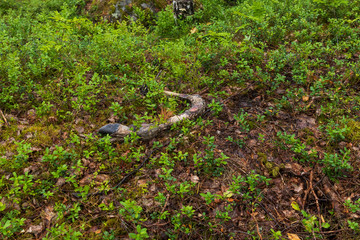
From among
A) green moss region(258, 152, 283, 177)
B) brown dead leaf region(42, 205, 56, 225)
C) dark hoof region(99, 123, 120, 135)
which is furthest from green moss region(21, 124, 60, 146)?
green moss region(258, 152, 283, 177)

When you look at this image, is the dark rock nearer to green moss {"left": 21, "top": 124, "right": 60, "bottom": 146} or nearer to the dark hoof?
the dark hoof

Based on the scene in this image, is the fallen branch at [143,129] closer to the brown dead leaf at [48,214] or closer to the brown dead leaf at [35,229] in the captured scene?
the brown dead leaf at [48,214]

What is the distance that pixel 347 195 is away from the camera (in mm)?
3223

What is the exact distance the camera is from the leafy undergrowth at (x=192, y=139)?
3014 mm

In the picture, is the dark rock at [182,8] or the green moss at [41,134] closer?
the green moss at [41,134]

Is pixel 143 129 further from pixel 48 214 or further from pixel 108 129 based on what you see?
pixel 48 214

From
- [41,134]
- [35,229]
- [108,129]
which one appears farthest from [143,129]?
[35,229]

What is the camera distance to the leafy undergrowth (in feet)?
9.89

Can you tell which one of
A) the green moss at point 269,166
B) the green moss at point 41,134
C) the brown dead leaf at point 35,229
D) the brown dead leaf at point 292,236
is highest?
the green moss at point 41,134

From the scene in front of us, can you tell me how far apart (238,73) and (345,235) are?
355 centimetres

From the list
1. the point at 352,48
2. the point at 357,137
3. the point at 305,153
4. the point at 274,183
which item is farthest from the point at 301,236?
the point at 352,48

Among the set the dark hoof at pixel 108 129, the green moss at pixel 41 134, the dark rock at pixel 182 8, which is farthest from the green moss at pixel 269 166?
the dark rock at pixel 182 8

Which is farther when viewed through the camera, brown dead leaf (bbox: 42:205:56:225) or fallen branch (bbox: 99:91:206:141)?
fallen branch (bbox: 99:91:206:141)

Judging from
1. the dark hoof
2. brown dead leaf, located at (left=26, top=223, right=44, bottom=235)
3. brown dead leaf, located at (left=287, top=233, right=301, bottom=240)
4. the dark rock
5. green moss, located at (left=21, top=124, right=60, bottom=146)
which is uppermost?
the dark rock
